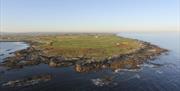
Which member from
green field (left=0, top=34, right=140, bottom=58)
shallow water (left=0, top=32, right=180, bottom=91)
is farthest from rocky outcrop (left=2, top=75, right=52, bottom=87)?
green field (left=0, top=34, right=140, bottom=58)

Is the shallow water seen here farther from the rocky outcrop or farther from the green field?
the green field

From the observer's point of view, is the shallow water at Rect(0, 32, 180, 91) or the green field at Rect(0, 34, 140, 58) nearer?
the shallow water at Rect(0, 32, 180, 91)

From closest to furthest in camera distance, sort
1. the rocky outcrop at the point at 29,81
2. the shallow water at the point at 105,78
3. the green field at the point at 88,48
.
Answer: the shallow water at the point at 105,78 < the rocky outcrop at the point at 29,81 < the green field at the point at 88,48

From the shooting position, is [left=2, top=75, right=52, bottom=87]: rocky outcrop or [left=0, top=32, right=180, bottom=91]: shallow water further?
[left=2, top=75, right=52, bottom=87]: rocky outcrop

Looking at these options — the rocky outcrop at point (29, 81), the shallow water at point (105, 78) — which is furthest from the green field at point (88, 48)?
the rocky outcrop at point (29, 81)

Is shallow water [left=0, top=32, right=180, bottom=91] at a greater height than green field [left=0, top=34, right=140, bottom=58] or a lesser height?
lesser

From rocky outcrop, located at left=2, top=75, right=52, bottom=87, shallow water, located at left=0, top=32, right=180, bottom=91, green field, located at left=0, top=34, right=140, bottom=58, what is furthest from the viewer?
green field, located at left=0, top=34, right=140, bottom=58

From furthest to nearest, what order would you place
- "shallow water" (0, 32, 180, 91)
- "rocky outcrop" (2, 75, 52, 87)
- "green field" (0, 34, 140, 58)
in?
"green field" (0, 34, 140, 58) < "rocky outcrop" (2, 75, 52, 87) < "shallow water" (0, 32, 180, 91)

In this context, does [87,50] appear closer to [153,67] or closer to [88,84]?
[153,67]

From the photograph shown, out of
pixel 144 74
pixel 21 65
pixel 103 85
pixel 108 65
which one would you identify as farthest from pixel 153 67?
pixel 21 65

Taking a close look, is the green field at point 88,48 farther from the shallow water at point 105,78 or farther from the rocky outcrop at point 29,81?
the rocky outcrop at point 29,81

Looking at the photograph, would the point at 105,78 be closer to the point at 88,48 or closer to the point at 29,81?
the point at 29,81
